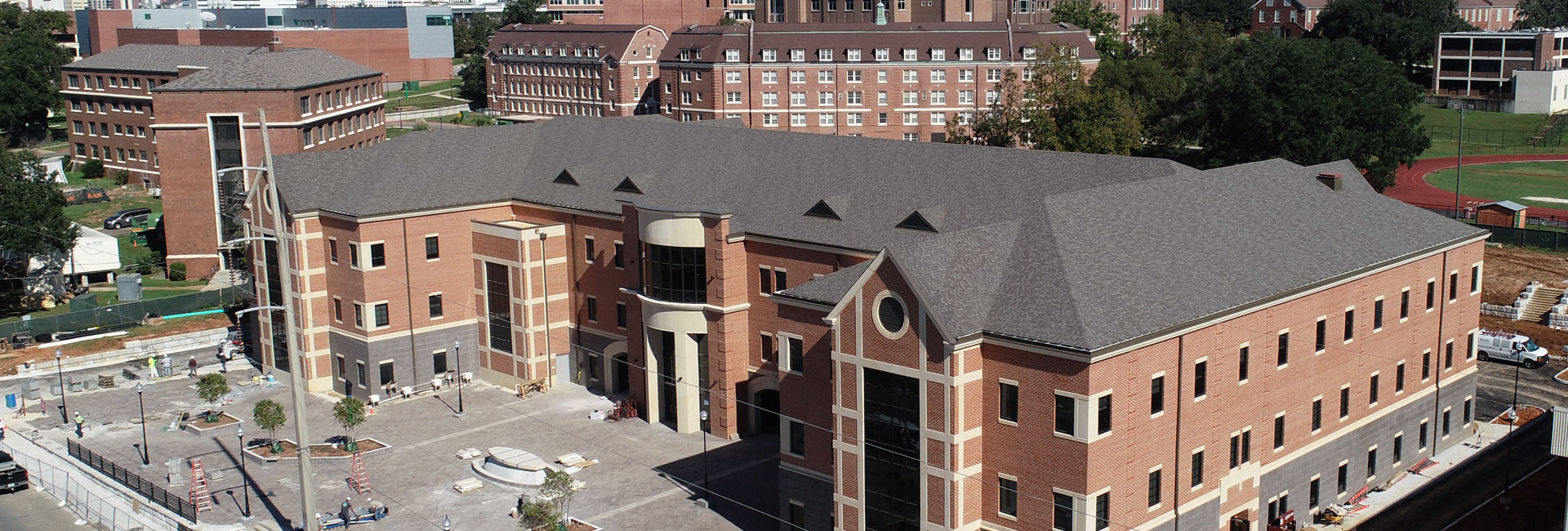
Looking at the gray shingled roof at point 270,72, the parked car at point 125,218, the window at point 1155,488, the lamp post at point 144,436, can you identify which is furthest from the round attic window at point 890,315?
the parked car at point 125,218

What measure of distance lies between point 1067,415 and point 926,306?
6148mm

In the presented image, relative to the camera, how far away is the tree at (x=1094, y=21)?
18175 cm

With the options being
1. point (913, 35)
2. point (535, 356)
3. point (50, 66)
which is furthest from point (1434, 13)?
point (50, 66)

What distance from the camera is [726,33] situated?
153000 mm

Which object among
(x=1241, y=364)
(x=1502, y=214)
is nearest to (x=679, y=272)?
(x=1241, y=364)

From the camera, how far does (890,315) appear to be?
170 feet

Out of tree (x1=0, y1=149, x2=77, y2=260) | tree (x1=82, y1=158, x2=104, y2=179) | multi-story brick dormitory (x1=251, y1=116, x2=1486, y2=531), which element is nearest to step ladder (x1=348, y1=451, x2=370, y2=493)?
multi-story brick dormitory (x1=251, y1=116, x2=1486, y2=531)

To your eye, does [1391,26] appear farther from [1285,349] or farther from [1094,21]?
[1285,349]

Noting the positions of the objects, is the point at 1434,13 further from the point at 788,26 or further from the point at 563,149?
the point at 563,149

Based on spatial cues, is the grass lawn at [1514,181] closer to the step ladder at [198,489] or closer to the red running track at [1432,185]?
the red running track at [1432,185]

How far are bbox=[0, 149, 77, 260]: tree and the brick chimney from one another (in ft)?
284

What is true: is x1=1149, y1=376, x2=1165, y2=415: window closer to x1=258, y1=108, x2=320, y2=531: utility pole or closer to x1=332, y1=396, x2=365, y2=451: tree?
x1=258, y1=108, x2=320, y2=531: utility pole

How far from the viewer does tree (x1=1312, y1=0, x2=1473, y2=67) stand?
18425 centimetres

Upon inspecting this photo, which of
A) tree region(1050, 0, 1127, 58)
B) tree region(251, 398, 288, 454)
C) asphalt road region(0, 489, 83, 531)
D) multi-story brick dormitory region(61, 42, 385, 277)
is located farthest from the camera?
tree region(1050, 0, 1127, 58)
